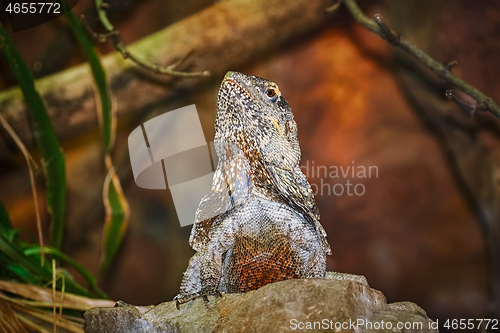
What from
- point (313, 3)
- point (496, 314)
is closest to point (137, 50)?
point (313, 3)

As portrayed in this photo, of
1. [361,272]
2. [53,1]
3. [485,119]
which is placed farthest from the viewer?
[361,272]

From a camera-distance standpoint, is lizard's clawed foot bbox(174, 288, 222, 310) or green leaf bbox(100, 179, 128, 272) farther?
green leaf bbox(100, 179, 128, 272)

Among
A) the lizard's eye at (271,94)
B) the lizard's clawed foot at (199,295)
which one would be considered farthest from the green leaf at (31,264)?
the lizard's eye at (271,94)

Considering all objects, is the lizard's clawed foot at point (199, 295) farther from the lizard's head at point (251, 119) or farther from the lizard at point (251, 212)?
the lizard's head at point (251, 119)

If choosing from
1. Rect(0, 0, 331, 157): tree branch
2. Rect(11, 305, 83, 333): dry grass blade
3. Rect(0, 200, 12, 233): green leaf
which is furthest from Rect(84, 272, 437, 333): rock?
Rect(0, 0, 331, 157): tree branch

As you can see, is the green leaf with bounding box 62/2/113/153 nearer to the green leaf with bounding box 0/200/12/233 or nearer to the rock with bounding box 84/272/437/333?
the green leaf with bounding box 0/200/12/233

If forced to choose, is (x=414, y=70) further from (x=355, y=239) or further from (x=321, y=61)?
(x=355, y=239)
